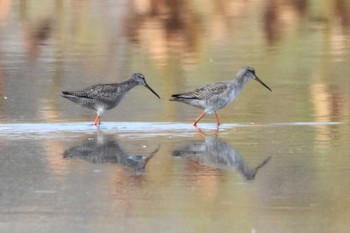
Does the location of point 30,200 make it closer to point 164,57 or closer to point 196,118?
point 196,118

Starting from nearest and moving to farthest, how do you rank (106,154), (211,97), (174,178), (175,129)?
(174,178) < (106,154) < (175,129) < (211,97)

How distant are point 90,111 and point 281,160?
4.65m

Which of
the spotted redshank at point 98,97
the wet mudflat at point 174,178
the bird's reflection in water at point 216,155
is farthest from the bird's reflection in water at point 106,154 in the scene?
the spotted redshank at point 98,97

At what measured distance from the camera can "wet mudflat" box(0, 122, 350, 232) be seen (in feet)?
30.8

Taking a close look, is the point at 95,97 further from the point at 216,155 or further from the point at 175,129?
the point at 216,155

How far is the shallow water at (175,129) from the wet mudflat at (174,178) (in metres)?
0.02

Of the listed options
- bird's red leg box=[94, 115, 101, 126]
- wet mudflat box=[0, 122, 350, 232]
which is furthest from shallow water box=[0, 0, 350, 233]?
bird's red leg box=[94, 115, 101, 126]

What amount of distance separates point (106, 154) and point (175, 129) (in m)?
1.77

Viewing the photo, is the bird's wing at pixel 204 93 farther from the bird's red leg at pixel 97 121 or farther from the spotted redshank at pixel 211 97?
the bird's red leg at pixel 97 121

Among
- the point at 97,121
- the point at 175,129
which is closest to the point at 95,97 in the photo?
the point at 97,121

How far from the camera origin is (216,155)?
12.3 metres

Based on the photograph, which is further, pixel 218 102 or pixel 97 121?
pixel 218 102

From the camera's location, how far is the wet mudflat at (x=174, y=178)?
370 inches

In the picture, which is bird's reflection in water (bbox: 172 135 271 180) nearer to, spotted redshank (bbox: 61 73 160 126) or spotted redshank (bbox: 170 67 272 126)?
spotted redshank (bbox: 170 67 272 126)
